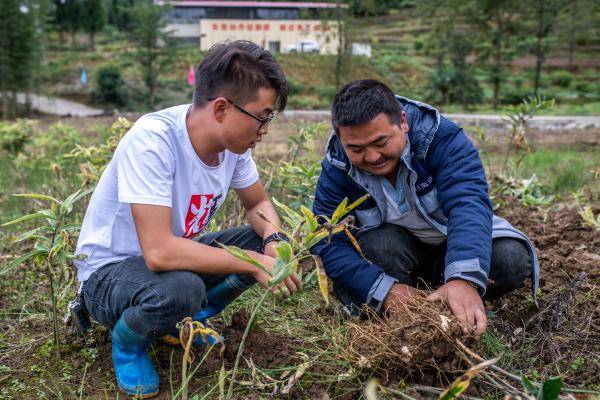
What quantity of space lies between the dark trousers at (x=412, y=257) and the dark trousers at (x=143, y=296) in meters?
0.62

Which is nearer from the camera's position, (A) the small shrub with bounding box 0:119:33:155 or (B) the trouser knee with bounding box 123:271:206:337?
(B) the trouser knee with bounding box 123:271:206:337

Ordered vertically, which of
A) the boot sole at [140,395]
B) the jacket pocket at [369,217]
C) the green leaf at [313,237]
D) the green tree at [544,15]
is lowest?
the boot sole at [140,395]

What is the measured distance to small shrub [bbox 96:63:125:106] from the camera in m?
19.5

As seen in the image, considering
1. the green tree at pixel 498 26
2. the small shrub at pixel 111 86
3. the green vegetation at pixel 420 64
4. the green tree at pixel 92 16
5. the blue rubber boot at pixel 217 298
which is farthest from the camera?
the green tree at pixel 92 16

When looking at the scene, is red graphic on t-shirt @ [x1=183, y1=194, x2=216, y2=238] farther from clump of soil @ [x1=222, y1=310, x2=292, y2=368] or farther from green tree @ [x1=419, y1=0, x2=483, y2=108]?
green tree @ [x1=419, y1=0, x2=483, y2=108]

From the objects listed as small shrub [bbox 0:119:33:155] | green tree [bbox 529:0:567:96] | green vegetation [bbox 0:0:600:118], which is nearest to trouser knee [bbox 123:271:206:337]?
small shrub [bbox 0:119:33:155]

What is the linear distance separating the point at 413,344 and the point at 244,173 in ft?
2.87

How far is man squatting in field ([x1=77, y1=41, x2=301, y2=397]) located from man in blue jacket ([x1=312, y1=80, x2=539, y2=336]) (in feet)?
0.91

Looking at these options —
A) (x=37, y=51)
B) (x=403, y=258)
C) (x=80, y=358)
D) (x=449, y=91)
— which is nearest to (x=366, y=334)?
(x=403, y=258)

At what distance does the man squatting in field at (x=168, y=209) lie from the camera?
5.72 ft

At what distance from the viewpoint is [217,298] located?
2148mm

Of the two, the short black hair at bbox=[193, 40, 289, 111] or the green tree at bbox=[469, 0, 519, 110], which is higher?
the green tree at bbox=[469, 0, 519, 110]

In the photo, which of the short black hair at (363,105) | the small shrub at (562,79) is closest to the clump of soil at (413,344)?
the short black hair at (363,105)

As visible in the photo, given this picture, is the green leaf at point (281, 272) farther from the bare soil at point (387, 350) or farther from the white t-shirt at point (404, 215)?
the white t-shirt at point (404, 215)
